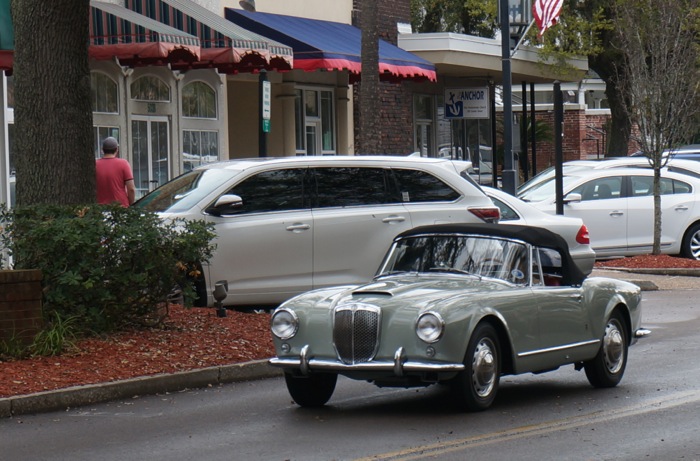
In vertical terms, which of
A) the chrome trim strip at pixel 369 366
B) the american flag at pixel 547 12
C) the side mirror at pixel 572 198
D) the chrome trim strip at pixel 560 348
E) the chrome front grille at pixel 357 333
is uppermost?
the american flag at pixel 547 12

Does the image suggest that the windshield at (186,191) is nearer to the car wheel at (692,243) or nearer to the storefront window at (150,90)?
the storefront window at (150,90)

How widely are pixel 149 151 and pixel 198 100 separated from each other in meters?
1.72

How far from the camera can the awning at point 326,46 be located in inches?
902

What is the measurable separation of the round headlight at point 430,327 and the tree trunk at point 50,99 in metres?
5.02

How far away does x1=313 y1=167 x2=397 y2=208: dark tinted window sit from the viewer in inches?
573

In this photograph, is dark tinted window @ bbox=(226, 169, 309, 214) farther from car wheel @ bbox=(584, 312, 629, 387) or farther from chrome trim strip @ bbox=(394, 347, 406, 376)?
chrome trim strip @ bbox=(394, 347, 406, 376)

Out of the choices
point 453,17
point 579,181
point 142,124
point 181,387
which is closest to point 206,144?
point 142,124

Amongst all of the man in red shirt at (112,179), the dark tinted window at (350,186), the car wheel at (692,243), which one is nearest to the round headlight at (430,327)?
the dark tinted window at (350,186)

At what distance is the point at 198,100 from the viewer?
23.8m

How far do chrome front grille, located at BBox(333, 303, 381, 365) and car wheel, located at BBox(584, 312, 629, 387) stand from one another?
2297mm

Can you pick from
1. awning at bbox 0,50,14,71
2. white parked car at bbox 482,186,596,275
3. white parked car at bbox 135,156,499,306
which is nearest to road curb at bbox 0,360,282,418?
white parked car at bbox 135,156,499,306

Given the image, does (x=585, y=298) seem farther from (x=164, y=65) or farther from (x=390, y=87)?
(x=390, y=87)

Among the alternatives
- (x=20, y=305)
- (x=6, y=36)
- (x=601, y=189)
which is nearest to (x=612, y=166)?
(x=601, y=189)

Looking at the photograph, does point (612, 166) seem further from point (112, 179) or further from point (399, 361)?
point (399, 361)
